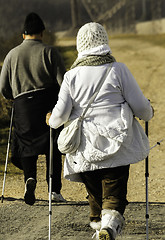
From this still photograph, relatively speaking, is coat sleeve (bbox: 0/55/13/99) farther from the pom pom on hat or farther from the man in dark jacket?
the pom pom on hat

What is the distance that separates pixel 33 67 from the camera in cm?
644

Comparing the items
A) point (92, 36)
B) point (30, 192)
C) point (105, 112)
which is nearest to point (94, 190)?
point (105, 112)

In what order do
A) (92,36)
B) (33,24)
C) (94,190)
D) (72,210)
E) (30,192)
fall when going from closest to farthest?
1. (92,36)
2. (94,190)
3. (33,24)
4. (30,192)
5. (72,210)

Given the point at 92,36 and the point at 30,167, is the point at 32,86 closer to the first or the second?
the point at 30,167

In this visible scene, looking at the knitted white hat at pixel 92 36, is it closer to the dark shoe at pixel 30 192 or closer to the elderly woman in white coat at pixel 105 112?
the elderly woman in white coat at pixel 105 112

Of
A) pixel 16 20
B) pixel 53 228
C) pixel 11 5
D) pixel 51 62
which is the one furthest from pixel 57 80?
pixel 11 5

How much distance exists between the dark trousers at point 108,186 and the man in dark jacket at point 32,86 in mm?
1622

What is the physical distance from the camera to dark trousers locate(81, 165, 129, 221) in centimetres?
485

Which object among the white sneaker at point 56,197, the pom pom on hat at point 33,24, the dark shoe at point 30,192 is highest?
the pom pom on hat at point 33,24

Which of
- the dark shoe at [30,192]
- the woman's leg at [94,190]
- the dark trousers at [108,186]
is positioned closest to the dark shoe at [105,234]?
the dark trousers at [108,186]

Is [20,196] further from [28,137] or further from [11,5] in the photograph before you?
[11,5]

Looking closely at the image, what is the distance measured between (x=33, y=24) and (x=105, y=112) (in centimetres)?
197

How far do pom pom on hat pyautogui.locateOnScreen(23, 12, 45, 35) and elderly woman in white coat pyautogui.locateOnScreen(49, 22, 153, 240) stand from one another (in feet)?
5.45

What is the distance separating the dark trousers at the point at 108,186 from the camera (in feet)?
15.9
